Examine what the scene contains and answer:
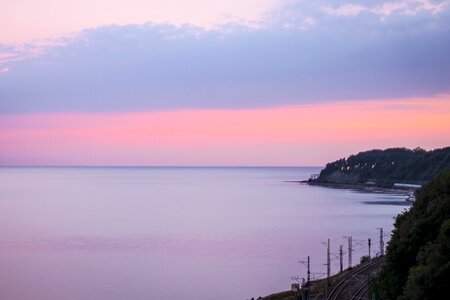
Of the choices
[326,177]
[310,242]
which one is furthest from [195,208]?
[326,177]

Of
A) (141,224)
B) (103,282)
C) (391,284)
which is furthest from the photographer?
(141,224)

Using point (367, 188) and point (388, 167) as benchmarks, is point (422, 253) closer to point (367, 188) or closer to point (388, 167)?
point (367, 188)

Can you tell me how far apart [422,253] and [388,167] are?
153 metres

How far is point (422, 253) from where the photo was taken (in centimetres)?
2111

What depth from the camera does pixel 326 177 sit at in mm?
196500

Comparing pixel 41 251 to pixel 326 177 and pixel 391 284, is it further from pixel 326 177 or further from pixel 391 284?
pixel 326 177

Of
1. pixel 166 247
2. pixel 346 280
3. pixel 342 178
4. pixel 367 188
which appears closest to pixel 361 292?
pixel 346 280

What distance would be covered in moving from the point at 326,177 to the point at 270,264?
505 feet

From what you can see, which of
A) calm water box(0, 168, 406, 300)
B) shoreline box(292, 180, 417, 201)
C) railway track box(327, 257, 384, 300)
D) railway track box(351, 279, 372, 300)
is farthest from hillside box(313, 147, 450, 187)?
railway track box(351, 279, 372, 300)

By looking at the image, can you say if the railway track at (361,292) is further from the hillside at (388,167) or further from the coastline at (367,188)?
the coastline at (367,188)

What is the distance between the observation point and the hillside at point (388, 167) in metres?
136

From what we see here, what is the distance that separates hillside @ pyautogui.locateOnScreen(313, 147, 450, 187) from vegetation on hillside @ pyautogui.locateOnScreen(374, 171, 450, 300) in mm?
103160

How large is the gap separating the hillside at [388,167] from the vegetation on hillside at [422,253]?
338 ft

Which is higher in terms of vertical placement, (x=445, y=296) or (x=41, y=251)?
(x=445, y=296)
